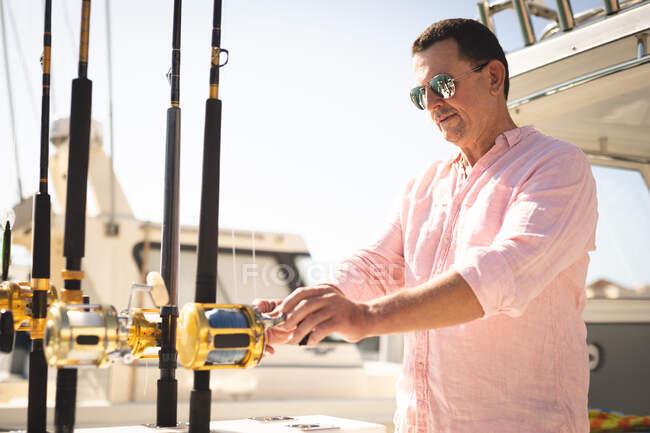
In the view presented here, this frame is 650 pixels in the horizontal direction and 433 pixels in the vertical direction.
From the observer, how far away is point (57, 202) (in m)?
4.50

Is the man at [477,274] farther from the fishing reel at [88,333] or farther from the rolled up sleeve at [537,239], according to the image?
the fishing reel at [88,333]

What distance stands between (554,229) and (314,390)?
383 centimetres

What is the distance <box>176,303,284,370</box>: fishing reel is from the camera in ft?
2.40

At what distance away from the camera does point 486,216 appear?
1.15 m

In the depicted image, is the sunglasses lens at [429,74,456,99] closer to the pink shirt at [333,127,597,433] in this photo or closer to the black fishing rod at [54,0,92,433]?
the pink shirt at [333,127,597,433]

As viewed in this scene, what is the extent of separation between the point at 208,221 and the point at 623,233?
2.65m

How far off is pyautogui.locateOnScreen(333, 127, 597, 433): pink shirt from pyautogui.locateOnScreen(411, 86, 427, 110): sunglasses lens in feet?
0.50

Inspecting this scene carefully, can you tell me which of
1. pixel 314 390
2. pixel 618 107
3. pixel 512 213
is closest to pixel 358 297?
pixel 512 213

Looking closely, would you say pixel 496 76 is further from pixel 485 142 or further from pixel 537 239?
pixel 537 239

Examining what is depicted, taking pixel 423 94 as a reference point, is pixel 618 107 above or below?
above

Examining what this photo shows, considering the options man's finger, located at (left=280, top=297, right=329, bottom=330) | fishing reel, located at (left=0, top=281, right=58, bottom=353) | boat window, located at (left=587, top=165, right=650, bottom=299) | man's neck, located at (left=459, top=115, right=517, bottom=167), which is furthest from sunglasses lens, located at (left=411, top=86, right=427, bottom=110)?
boat window, located at (left=587, top=165, right=650, bottom=299)

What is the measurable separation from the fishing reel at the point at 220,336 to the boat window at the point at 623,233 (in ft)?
8.72

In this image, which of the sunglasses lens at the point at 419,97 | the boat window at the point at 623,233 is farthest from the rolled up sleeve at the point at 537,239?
the boat window at the point at 623,233

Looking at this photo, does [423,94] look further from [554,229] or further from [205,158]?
[205,158]
